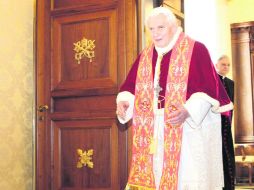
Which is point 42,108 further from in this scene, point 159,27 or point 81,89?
point 159,27

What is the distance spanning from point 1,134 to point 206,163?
80.5 inches

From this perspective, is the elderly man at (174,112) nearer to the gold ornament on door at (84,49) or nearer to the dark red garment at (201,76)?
the dark red garment at (201,76)

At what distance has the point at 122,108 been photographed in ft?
9.93

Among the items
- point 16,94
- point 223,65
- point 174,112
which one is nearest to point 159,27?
point 174,112

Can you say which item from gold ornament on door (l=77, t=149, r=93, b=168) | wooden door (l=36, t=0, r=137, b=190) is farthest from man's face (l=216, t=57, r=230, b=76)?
gold ornament on door (l=77, t=149, r=93, b=168)

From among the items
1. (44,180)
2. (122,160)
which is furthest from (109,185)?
(44,180)

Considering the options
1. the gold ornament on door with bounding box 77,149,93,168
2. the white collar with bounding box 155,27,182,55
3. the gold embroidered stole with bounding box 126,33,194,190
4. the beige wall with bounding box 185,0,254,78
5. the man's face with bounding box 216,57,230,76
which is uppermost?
the beige wall with bounding box 185,0,254,78

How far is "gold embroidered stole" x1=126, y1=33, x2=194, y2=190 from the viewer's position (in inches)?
112

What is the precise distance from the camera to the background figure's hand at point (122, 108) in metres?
3.02

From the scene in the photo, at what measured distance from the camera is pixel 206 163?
2797mm

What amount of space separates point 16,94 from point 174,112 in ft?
6.58

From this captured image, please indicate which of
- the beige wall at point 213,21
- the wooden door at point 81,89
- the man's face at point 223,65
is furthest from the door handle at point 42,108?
the beige wall at point 213,21

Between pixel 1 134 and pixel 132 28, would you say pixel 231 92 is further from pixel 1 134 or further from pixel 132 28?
pixel 1 134

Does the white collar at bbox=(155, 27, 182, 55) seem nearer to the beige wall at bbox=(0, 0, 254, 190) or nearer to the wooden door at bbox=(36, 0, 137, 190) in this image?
the wooden door at bbox=(36, 0, 137, 190)
